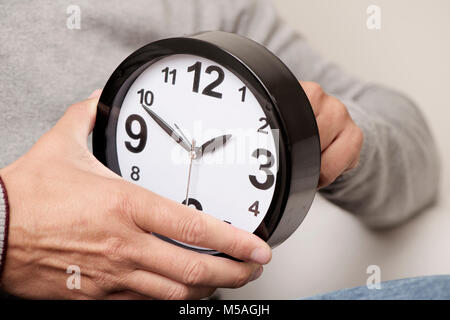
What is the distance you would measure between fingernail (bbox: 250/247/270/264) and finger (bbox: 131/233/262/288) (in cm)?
4

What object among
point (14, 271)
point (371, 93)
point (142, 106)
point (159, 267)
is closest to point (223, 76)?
point (142, 106)

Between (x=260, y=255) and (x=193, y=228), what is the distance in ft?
0.31

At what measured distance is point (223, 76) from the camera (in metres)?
0.69

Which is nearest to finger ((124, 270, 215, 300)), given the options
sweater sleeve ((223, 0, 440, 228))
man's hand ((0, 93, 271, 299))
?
man's hand ((0, 93, 271, 299))

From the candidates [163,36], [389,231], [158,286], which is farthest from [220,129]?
[389,231]

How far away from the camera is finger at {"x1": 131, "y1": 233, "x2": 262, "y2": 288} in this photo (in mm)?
697

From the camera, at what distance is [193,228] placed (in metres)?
0.67

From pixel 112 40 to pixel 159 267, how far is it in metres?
0.67

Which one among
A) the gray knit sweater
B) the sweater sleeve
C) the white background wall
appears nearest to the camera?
the gray knit sweater

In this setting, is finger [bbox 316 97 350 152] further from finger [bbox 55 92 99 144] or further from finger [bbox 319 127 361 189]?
finger [bbox 55 92 99 144]

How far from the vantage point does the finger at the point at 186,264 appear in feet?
2.29

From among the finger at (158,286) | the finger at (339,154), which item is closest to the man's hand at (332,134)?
the finger at (339,154)

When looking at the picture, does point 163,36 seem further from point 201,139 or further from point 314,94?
point 201,139

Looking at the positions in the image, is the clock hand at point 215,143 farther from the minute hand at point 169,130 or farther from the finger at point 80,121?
the finger at point 80,121
